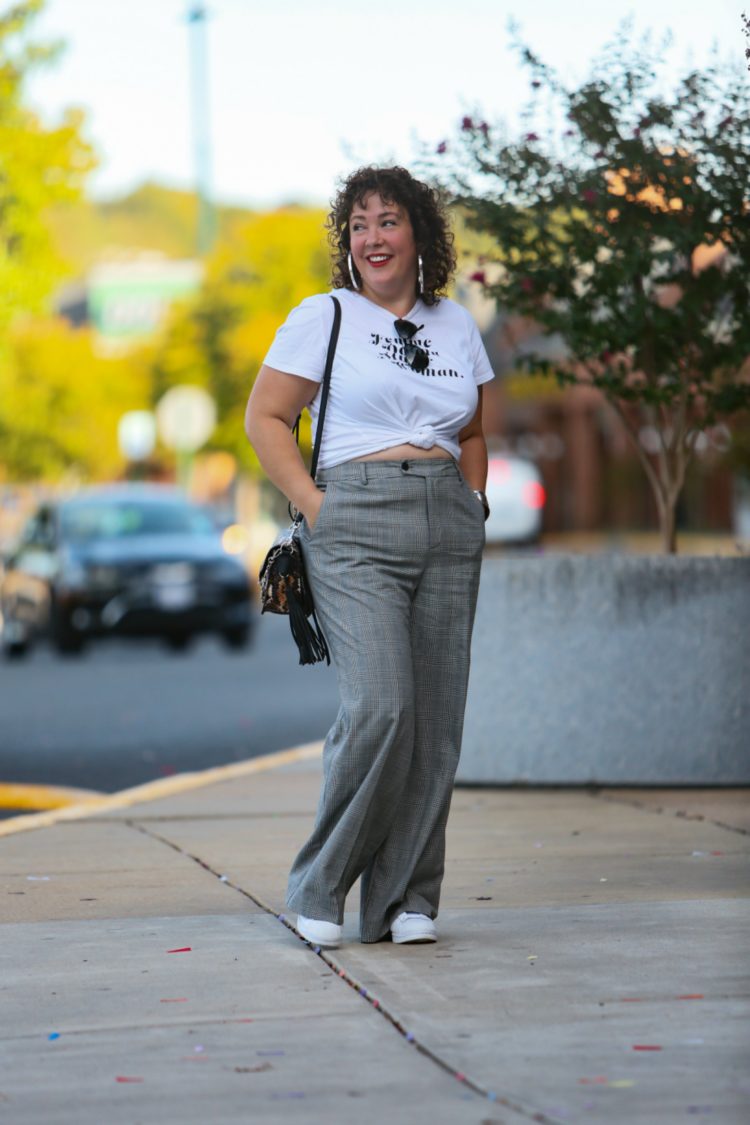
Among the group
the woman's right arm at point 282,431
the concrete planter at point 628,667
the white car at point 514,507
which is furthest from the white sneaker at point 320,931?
the white car at point 514,507

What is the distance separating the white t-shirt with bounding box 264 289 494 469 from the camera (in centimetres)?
524

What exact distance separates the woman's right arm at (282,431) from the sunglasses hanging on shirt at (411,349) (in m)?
0.24

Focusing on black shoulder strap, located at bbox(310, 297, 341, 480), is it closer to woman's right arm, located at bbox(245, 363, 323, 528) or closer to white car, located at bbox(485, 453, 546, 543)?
woman's right arm, located at bbox(245, 363, 323, 528)

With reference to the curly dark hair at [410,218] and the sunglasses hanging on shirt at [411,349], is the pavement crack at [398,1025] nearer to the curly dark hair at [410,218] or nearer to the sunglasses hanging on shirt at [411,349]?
the sunglasses hanging on shirt at [411,349]

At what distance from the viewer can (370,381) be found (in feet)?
17.2

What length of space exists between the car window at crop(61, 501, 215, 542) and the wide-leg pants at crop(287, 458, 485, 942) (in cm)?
1546

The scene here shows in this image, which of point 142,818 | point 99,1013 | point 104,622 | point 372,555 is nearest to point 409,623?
point 372,555

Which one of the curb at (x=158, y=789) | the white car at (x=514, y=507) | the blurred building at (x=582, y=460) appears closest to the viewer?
the curb at (x=158, y=789)

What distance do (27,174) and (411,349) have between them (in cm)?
1566

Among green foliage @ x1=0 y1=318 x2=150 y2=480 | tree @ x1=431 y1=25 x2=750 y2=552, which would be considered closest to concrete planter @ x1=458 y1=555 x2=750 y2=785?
tree @ x1=431 y1=25 x2=750 y2=552

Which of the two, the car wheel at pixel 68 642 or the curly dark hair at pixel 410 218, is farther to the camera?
the car wheel at pixel 68 642

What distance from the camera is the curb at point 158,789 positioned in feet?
26.4

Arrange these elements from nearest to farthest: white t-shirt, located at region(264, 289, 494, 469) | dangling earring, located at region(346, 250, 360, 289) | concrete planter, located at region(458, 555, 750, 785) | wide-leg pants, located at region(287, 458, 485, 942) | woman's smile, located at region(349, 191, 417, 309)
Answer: wide-leg pants, located at region(287, 458, 485, 942)
white t-shirt, located at region(264, 289, 494, 469)
woman's smile, located at region(349, 191, 417, 309)
dangling earring, located at region(346, 250, 360, 289)
concrete planter, located at region(458, 555, 750, 785)

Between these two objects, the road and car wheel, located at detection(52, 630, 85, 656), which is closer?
the road
